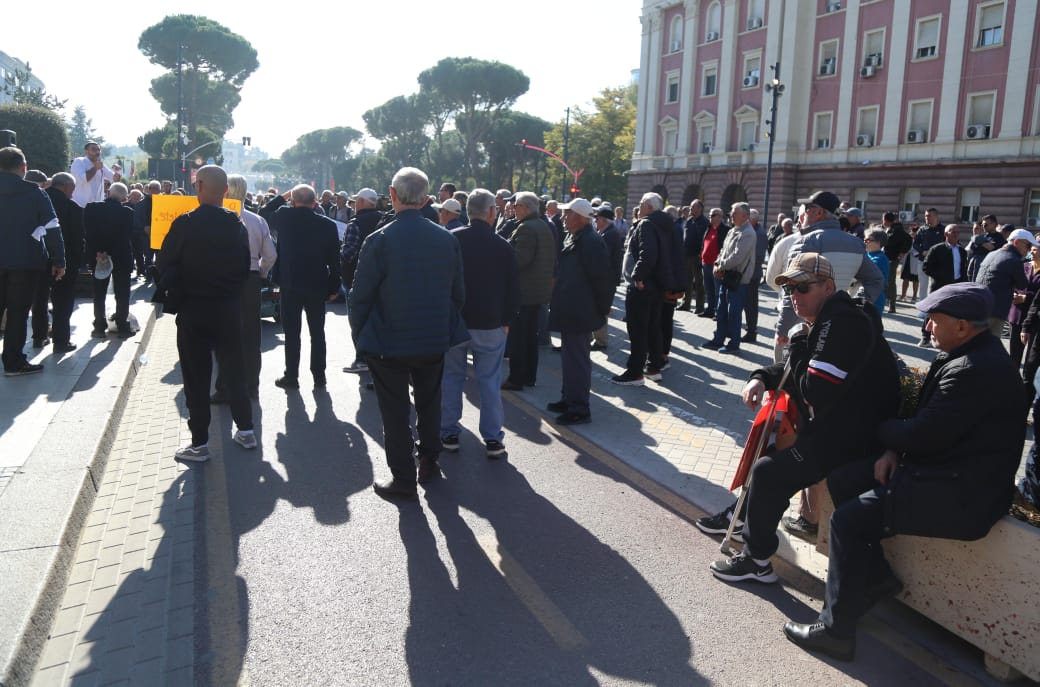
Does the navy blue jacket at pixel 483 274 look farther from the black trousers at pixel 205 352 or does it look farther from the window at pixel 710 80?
the window at pixel 710 80

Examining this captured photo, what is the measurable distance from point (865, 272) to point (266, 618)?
5.55 meters

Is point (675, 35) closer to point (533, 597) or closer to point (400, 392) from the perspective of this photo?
point (400, 392)

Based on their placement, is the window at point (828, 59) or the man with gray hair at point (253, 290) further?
the window at point (828, 59)

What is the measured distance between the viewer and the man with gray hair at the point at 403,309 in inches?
197

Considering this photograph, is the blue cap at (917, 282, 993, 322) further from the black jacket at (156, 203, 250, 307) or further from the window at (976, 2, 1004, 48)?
the window at (976, 2, 1004, 48)

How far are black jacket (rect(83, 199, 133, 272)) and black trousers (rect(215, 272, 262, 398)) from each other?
3.47 meters

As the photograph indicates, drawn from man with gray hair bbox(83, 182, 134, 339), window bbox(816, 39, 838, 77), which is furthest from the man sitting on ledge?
window bbox(816, 39, 838, 77)

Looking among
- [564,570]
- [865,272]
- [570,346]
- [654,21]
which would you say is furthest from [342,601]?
[654,21]

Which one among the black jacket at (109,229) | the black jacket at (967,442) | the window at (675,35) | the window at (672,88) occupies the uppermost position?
the window at (675,35)

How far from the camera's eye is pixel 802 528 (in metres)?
4.68

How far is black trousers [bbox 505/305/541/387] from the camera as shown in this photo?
824 cm

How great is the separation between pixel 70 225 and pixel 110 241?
0.97 m

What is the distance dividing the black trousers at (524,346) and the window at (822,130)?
3442 cm

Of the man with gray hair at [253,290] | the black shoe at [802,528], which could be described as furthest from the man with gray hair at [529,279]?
the black shoe at [802,528]
